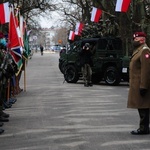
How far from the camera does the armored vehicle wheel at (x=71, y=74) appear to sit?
18484 mm

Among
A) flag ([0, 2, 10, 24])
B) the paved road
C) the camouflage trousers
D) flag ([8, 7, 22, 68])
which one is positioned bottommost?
the paved road

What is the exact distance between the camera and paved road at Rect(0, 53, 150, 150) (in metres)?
6.58

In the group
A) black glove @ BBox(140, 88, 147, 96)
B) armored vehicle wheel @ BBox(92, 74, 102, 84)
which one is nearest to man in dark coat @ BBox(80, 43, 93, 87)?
armored vehicle wheel @ BBox(92, 74, 102, 84)

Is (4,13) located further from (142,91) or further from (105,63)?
(142,91)

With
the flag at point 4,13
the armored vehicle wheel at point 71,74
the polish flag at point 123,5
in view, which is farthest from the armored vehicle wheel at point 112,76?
the flag at point 4,13

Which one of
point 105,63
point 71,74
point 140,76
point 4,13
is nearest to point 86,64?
point 105,63

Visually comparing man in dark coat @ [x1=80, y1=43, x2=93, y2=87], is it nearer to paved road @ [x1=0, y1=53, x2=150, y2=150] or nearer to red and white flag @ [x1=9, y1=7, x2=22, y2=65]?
paved road @ [x1=0, y1=53, x2=150, y2=150]

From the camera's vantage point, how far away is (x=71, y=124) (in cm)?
830

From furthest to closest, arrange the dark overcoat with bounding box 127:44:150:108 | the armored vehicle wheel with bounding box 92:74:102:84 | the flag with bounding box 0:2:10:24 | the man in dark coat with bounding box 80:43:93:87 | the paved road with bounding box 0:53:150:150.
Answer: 1. the armored vehicle wheel with bounding box 92:74:102:84
2. the man in dark coat with bounding box 80:43:93:87
3. the flag with bounding box 0:2:10:24
4. the dark overcoat with bounding box 127:44:150:108
5. the paved road with bounding box 0:53:150:150

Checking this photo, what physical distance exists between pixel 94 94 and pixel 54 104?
2.81 m

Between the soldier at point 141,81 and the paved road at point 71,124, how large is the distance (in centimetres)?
39

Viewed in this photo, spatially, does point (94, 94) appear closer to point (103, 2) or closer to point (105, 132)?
point (105, 132)

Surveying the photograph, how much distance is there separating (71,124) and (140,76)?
6.58ft

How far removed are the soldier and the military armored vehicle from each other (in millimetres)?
9576
